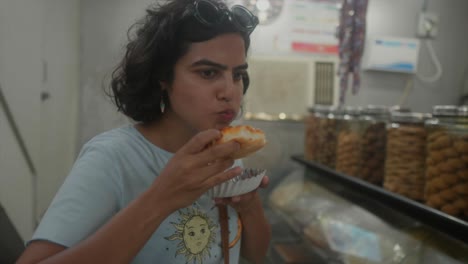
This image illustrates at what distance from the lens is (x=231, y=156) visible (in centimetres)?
56

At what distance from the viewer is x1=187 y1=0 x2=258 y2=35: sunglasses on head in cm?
69

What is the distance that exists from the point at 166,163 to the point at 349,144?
3.43 ft

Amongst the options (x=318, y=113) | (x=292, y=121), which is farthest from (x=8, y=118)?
(x=292, y=121)

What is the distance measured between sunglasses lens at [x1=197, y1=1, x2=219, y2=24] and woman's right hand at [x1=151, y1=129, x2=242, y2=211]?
272mm

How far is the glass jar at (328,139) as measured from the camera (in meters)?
1.77

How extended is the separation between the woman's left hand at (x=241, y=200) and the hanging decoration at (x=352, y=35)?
1.06 meters

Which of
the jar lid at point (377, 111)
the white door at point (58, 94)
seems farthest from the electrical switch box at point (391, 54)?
the white door at point (58, 94)

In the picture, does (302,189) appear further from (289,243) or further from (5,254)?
(5,254)

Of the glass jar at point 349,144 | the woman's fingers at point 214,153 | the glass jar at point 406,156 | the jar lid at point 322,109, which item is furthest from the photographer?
the jar lid at point 322,109

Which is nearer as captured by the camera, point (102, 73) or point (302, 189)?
point (102, 73)

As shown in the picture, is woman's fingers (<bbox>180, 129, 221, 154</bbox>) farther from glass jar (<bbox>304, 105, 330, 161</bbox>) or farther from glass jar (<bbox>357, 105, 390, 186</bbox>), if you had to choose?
glass jar (<bbox>304, 105, 330, 161</bbox>)

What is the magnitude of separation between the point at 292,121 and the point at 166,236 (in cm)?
173

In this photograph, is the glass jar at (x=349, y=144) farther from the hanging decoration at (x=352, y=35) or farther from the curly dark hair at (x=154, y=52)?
the curly dark hair at (x=154, y=52)

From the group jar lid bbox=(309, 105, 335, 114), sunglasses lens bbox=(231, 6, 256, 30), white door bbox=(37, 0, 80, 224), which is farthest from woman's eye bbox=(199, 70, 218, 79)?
jar lid bbox=(309, 105, 335, 114)
